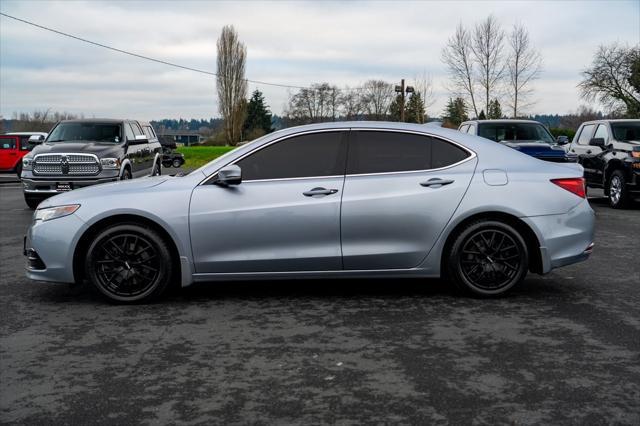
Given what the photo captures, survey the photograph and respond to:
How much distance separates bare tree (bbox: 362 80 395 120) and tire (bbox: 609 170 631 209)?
229 feet

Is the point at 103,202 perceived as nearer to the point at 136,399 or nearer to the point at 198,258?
the point at 198,258

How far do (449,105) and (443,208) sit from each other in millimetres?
62189

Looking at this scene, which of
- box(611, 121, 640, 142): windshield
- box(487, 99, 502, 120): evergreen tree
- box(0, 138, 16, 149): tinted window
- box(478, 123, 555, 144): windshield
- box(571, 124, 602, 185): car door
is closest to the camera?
box(611, 121, 640, 142): windshield

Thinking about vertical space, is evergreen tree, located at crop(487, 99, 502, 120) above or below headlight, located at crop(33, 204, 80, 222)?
above

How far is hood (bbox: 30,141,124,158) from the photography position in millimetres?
14370

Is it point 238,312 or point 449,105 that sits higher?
point 449,105

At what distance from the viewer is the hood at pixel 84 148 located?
1437 centimetres

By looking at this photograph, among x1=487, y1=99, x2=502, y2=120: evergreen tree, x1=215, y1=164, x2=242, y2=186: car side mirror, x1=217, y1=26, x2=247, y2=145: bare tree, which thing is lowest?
x1=215, y1=164, x2=242, y2=186: car side mirror

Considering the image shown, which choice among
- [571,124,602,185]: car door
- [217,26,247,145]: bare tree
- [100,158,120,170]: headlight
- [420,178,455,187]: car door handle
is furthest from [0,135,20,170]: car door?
[217,26,247,145]: bare tree

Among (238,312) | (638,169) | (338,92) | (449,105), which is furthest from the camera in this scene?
(338,92)

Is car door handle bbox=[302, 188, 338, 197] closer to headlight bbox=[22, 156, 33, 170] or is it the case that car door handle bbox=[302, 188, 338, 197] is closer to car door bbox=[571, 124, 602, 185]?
headlight bbox=[22, 156, 33, 170]

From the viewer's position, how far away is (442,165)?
625cm

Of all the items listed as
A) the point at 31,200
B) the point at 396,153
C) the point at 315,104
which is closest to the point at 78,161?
the point at 31,200

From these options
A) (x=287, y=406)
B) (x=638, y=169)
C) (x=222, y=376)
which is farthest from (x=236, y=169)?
(x=638, y=169)
